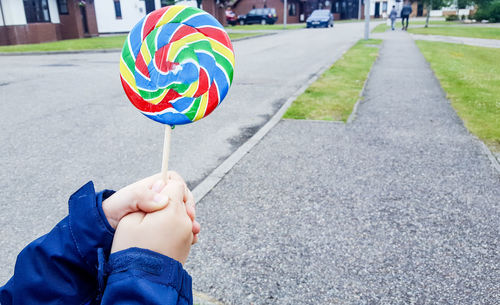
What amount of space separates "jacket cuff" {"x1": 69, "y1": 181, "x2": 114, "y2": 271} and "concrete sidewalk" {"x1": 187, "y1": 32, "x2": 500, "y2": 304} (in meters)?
1.53

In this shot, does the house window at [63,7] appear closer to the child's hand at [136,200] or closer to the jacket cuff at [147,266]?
the child's hand at [136,200]

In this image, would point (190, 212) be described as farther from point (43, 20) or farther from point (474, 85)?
point (43, 20)

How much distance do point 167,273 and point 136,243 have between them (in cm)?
10

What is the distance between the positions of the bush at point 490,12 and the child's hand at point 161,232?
168 feet

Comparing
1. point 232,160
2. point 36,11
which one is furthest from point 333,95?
point 36,11

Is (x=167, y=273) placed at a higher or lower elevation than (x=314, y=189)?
higher

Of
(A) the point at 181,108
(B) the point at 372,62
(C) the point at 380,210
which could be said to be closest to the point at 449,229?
(C) the point at 380,210

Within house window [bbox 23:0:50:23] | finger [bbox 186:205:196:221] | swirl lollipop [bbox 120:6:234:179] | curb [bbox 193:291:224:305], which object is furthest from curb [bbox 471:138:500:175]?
house window [bbox 23:0:50:23]

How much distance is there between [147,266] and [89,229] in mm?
296

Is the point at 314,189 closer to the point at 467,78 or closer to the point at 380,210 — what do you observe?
the point at 380,210

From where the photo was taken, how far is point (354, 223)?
353cm

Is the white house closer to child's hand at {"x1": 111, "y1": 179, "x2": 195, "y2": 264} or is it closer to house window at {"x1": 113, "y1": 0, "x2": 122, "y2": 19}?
house window at {"x1": 113, "y1": 0, "x2": 122, "y2": 19}

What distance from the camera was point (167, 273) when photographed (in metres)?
1.04

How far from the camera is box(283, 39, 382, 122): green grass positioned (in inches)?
284
